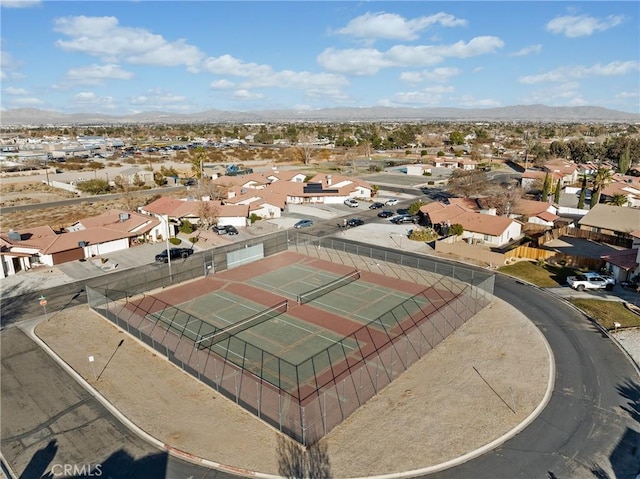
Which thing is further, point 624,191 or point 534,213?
point 624,191

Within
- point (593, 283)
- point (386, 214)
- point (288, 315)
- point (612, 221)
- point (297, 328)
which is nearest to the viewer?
point (297, 328)

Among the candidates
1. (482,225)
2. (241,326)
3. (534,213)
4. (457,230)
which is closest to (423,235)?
(457,230)

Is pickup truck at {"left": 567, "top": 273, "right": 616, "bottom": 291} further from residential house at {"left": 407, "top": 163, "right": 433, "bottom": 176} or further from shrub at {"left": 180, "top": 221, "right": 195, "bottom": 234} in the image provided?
residential house at {"left": 407, "top": 163, "right": 433, "bottom": 176}

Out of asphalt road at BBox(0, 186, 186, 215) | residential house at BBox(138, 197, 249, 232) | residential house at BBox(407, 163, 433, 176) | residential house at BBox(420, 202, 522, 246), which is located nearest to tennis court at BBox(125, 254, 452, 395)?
residential house at BBox(138, 197, 249, 232)

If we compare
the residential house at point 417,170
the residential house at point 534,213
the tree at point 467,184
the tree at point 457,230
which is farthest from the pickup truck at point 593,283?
the residential house at point 417,170

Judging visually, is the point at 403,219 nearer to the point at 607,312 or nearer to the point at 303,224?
the point at 303,224

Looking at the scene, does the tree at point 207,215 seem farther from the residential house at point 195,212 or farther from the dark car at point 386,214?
the dark car at point 386,214

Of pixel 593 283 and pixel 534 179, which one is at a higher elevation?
pixel 534 179
